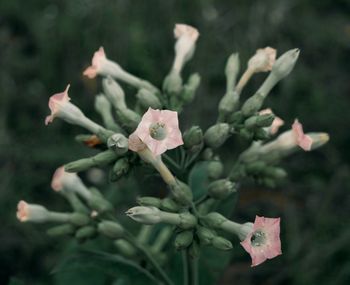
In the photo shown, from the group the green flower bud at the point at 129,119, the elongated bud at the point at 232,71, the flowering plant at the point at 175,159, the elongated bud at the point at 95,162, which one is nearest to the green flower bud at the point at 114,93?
the flowering plant at the point at 175,159

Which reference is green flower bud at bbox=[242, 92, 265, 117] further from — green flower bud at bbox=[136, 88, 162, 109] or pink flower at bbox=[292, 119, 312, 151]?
green flower bud at bbox=[136, 88, 162, 109]

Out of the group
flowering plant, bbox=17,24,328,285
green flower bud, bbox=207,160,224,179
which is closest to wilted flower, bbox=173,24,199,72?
flowering plant, bbox=17,24,328,285

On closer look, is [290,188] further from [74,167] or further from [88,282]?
[74,167]

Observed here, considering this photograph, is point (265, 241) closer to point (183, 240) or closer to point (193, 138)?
point (183, 240)

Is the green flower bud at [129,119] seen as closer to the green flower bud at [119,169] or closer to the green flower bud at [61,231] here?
the green flower bud at [119,169]

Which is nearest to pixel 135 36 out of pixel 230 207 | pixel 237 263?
pixel 237 263

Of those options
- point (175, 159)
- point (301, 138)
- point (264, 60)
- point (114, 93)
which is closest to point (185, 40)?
point (264, 60)
